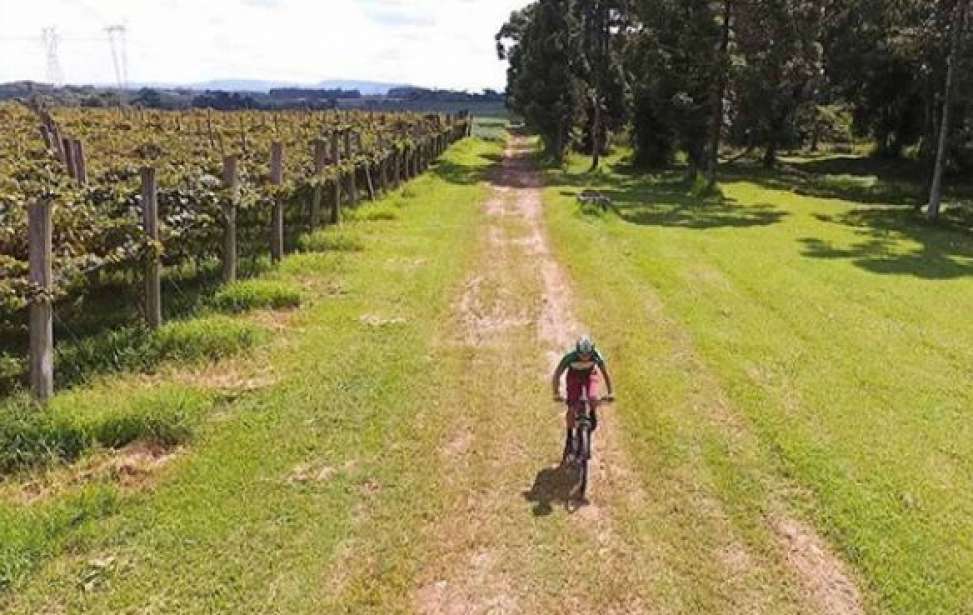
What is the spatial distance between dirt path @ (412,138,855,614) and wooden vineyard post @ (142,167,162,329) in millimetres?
4231

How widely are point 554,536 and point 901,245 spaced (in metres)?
20.7

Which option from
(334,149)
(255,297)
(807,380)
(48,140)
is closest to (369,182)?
(334,149)

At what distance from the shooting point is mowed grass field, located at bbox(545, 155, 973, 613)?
291 inches

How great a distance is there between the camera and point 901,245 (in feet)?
78.1

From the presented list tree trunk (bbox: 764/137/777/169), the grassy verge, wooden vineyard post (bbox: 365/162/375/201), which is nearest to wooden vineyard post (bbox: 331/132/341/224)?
wooden vineyard post (bbox: 365/162/375/201)

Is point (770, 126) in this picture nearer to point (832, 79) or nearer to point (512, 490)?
point (832, 79)

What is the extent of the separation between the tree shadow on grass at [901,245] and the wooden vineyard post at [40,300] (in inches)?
685

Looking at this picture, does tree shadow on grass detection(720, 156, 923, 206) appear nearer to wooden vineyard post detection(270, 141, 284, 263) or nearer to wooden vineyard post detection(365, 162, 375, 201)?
wooden vineyard post detection(365, 162, 375, 201)

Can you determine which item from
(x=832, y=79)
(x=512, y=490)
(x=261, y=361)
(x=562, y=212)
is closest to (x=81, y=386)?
(x=261, y=361)

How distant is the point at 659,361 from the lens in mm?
11445

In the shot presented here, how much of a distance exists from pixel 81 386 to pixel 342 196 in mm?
13636

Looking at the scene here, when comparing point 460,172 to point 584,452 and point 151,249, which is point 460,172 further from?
point 584,452

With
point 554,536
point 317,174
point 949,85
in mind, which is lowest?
point 554,536

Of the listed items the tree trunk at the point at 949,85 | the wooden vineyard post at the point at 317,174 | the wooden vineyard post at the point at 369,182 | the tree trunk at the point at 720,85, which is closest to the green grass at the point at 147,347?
the wooden vineyard post at the point at 317,174
